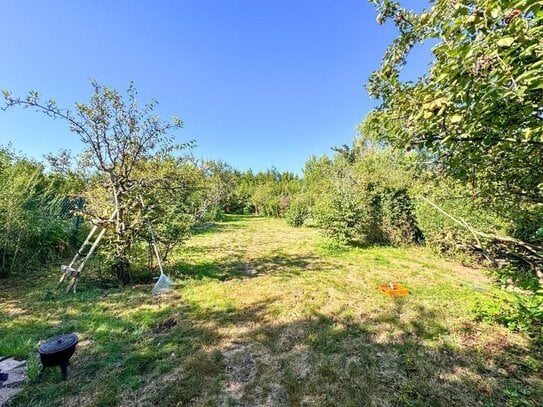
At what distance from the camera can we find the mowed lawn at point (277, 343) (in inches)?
92.9

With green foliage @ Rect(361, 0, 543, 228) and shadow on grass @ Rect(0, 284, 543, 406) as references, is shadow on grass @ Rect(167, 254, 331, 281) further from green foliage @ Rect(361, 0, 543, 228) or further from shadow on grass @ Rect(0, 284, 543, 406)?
green foliage @ Rect(361, 0, 543, 228)

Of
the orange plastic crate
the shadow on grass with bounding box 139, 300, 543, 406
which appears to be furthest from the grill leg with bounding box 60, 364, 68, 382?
the orange plastic crate

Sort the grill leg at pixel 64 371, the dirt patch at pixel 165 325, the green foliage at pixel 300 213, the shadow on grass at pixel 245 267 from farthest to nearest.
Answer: the green foliage at pixel 300 213, the shadow on grass at pixel 245 267, the dirt patch at pixel 165 325, the grill leg at pixel 64 371

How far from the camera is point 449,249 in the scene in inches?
281

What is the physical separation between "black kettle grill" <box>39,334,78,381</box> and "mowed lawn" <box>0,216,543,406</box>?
0.19 meters

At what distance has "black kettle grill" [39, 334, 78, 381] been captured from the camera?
2.40 meters

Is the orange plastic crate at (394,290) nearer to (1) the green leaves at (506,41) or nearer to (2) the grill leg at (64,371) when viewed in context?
(1) the green leaves at (506,41)

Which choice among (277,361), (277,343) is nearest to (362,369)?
(277,361)

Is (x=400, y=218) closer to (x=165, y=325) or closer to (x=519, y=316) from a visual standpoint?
(x=519, y=316)

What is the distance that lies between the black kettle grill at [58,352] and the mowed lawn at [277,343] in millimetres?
186

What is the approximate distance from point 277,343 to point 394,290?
247 centimetres

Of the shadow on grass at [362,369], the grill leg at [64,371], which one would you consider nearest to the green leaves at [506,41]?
the shadow on grass at [362,369]

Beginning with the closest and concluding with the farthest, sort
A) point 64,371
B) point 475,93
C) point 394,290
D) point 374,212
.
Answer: point 475,93, point 64,371, point 394,290, point 374,212

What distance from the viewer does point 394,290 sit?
4609mm
